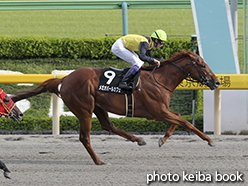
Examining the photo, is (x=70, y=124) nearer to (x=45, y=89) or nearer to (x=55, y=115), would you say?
(x=55, y=115)

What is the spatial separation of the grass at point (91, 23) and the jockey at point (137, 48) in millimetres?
11534

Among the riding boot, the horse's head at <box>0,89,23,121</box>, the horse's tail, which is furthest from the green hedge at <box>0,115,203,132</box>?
the horse's head at <box>0,89,23,121</box>

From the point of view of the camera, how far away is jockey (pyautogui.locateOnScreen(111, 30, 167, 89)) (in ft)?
17.5

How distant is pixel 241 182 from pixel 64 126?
429cm

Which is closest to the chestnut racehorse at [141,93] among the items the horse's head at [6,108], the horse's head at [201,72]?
the horse's head at [201,72]

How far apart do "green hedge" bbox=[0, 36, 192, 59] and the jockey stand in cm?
424

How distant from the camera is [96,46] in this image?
992 cm

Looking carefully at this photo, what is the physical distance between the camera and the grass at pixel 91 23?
58.8 feet

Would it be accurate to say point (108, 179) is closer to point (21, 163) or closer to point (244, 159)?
point (21, 163)

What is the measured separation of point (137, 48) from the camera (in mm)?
5574

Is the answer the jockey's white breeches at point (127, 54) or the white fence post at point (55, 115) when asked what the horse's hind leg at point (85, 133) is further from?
the white fence post at point (55, 115)

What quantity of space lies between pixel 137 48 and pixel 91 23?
49.3 feet

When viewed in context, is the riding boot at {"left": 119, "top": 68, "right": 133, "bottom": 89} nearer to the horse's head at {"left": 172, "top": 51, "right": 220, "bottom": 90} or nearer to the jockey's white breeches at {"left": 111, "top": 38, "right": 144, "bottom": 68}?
the jockey's white breeches at {"left": 111, "top": 38, "right": 144, "bottom": 68}

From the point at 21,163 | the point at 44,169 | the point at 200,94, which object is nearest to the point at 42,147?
the point at 21,163
